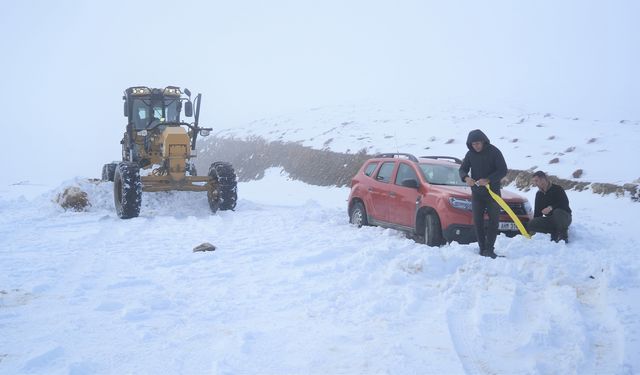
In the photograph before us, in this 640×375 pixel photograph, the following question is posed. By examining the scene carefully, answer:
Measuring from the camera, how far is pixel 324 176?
2127 centimetres

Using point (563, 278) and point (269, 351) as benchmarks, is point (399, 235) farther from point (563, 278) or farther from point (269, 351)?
point (269, 351)

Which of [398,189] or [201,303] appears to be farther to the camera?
[398,189]

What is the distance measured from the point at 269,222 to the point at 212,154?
26.6m

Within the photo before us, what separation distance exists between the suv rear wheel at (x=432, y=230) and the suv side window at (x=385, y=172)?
162cm

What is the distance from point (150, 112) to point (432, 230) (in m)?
8.59

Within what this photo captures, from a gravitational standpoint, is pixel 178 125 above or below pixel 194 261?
above

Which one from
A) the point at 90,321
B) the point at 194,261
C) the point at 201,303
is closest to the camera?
the point at 90,321

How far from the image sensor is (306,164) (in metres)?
23.2

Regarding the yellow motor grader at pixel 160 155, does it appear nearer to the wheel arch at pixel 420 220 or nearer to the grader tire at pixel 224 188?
the grader tire at pixel 224 188

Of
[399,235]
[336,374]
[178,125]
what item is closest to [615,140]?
[399,235]

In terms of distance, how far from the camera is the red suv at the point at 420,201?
739 cm

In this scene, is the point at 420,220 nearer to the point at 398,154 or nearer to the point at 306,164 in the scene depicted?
the point at 398,154

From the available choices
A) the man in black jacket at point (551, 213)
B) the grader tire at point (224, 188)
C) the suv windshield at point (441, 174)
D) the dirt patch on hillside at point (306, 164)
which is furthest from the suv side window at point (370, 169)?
the dirt patch on hillside at point (306, 164)

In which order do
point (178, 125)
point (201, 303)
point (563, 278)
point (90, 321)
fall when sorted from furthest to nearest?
1. point (178, 125)
2. point (563, 278)
3. point (201, 303)
4. point (90, 321)
